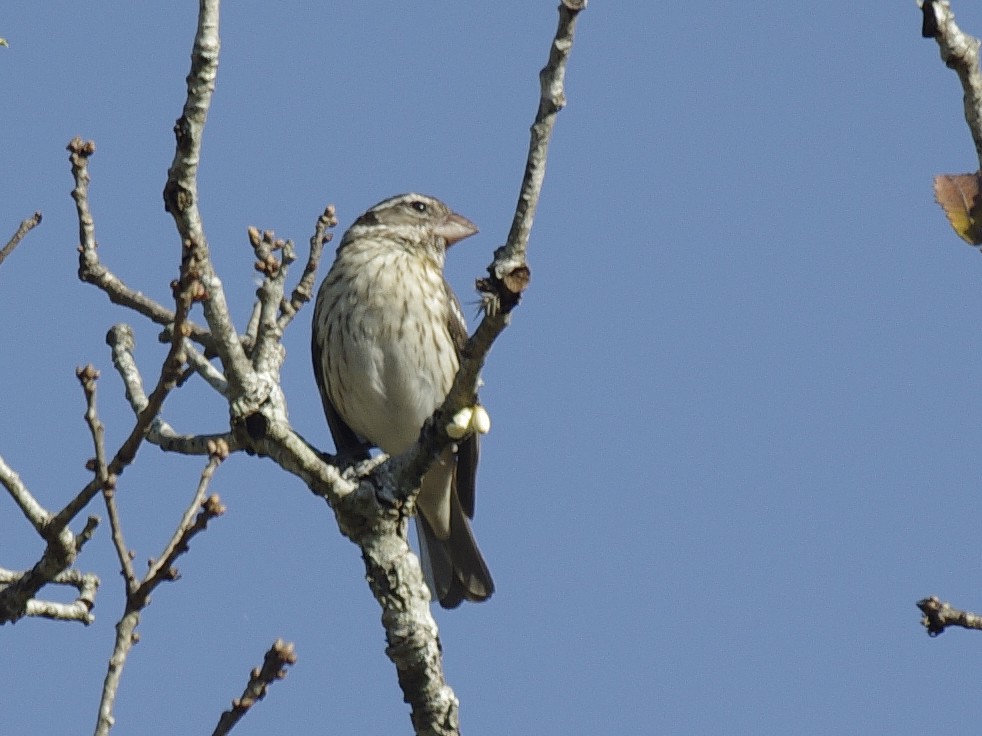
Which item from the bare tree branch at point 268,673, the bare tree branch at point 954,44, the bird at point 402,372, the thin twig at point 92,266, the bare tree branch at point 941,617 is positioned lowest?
the bare tree branch at point 941,617

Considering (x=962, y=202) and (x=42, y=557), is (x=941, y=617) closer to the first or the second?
(x=962, y=202)

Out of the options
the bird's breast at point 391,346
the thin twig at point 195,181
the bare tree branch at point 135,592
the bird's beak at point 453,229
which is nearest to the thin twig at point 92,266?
the thin twig at point 195,181

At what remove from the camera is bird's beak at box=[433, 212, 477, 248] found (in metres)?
9.85

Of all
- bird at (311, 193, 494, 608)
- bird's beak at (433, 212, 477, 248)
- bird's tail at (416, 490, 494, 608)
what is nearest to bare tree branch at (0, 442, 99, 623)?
bird at (311, 193, 494, 608)

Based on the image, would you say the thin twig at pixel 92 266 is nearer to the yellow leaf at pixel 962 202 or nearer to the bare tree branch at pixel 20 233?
the bare tree branch at pixel 20 233

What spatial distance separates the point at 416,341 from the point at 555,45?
453 cm

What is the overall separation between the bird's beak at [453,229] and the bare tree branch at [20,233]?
15.4ft

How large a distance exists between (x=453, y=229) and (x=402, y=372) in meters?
1.59

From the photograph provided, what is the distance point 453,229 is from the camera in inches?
389

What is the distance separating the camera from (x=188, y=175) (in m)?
4.87

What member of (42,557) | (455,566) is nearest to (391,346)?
(455,566)

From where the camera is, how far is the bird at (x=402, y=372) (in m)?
8.69

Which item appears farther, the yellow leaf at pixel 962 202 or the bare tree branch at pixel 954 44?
the bare tree branch at pixel 954 44

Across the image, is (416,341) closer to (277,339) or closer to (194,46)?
(277,339)
